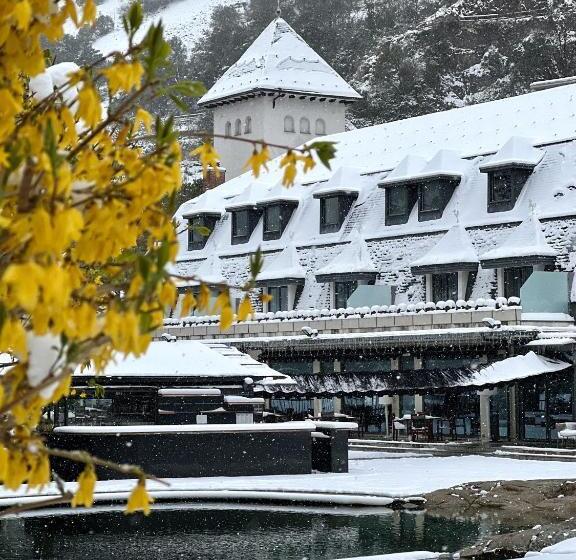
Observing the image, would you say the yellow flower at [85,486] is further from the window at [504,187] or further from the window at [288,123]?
the window at [288,123]

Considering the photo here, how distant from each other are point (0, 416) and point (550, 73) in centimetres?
7820

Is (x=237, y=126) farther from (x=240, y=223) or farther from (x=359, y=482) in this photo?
(x=359, y=482)

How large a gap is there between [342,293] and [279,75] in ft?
95.3

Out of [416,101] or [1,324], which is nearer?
[1,324]

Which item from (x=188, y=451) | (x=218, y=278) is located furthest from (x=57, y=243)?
(x=218, y=278)

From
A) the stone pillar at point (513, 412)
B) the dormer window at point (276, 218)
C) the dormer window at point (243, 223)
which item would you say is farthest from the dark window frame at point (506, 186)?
the dormer window at point (243, 223)

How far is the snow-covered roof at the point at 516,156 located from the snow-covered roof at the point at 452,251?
249 cm

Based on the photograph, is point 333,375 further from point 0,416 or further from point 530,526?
point 0,416

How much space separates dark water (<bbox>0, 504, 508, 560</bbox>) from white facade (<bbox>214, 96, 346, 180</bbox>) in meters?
48.3

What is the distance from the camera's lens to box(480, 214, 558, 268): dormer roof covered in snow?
4047cm

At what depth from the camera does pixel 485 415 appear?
4272 centimetres

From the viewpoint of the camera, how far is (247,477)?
1233 inches

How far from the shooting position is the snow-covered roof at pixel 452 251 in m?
42.8

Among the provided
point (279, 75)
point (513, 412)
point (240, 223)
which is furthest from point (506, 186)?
point (279, 75)
